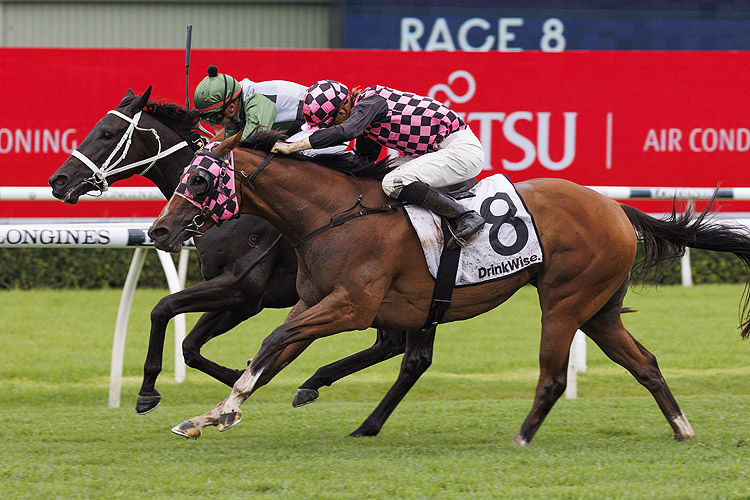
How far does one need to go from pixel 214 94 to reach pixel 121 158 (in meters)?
0.51

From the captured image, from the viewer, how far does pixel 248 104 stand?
15.4 feet

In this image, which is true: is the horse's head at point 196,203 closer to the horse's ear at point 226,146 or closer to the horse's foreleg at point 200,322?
the horse's ear at point 226,146

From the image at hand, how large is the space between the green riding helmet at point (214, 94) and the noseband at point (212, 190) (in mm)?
691

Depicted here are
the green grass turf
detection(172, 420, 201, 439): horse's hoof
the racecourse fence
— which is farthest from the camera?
the racecourse fence

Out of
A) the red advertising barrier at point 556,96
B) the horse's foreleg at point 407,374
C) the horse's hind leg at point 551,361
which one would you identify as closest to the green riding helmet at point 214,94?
the horse's foreleg at point 407,374

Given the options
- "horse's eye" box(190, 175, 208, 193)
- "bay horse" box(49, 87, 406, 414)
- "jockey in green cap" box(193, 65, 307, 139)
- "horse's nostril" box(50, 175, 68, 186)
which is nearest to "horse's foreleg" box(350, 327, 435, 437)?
"bay horse" box(49, 87, 406, 414)

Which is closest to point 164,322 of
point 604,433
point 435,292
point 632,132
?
point 435,292

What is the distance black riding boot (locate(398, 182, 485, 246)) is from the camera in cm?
424

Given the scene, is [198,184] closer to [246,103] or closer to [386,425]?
[246,103]

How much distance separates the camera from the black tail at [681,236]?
4777mm

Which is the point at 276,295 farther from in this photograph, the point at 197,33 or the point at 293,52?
the point at 197,33

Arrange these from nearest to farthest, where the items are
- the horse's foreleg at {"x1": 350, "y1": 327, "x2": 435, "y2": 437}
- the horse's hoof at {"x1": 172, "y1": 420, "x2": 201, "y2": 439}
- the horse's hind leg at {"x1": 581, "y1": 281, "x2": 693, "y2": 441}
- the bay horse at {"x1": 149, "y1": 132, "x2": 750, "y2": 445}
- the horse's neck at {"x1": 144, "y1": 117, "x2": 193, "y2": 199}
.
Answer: the horse's hoof at {"x1": 172, "y1": 420, "x2": 201, "y2": 439}
the bay horse at {"x1": 149, "y1": 132, "x2": 750, "y2": 445}
the horse's hind leg at {"x1": 581, "y1": 281, "x2": 693, "y2": 441}
the horse's foreleg at {"x1": 350, "y1": 327, "x2": 435, "y2": 437}
the horse's neck at {"x1": 144, "y1": 117, "x2": 193, "y2": 199}

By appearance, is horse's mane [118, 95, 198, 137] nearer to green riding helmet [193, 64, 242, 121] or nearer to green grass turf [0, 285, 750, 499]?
green riding helmet [193, 64, 242, 121]

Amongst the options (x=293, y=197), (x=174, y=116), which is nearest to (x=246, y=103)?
(x=174, y=116)
